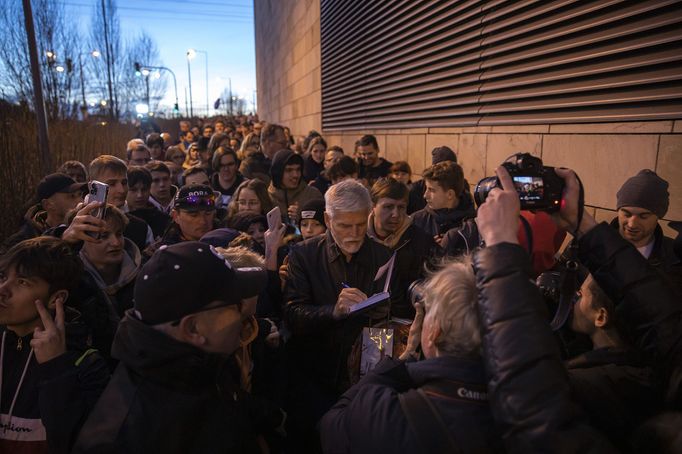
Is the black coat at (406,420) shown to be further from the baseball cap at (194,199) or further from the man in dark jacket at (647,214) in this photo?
the baseball cap at (194,199)

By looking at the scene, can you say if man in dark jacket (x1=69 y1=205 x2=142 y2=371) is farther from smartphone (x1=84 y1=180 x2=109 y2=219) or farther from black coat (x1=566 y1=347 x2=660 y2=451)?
black coat (x1=566 y1=347 x2=660 y2=451)

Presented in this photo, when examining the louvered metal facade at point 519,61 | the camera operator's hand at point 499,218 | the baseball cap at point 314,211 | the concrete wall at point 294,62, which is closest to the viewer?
the camera operator's hand at point 499,218

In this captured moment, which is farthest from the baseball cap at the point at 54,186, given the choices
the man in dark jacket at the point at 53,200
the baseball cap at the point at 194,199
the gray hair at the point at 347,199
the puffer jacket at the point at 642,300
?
the puffer jacket at the point at 642,300

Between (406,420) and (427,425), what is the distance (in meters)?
0.06

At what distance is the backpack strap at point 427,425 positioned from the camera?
1075 mm

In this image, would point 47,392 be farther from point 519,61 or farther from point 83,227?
point 519,61

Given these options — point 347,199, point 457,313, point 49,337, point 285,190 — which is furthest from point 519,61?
point 49,337

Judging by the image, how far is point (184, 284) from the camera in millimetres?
1342

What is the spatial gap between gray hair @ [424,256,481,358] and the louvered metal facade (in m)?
2.70

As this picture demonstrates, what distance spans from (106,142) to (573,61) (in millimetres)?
12009

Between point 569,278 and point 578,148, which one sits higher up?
point 578,148

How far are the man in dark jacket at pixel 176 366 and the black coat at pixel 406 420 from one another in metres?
0.39

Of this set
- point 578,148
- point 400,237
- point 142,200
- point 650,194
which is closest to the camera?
point 650,194

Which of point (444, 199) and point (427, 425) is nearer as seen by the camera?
point (427, 425)
